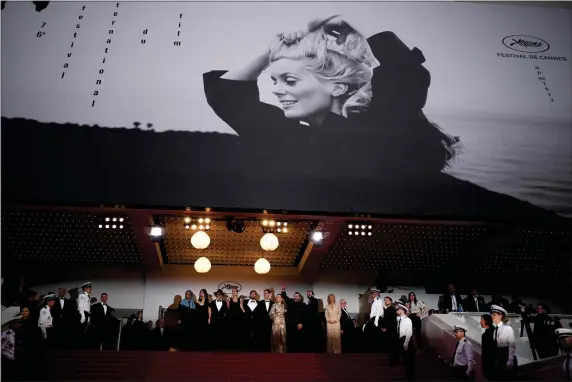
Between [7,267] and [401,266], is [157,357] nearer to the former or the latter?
[7,267]

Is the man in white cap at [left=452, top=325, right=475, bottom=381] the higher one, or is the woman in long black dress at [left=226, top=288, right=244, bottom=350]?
the woman in long black dress at [left=226, top=288, right=244, bottom=350]

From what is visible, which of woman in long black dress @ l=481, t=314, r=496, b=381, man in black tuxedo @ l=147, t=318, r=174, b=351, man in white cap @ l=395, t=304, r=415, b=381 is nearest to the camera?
woman in long black dress @ l=481, t=314, r=496, b=381

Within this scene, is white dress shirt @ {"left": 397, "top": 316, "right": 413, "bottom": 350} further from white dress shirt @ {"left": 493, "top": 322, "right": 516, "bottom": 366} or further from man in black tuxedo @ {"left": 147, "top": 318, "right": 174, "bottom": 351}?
man in black tuxedo @ {"left": 147, "top": 318, "right": 174, "bottom": 351}

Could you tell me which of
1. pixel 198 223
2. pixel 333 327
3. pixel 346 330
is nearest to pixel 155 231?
pixel 198 223

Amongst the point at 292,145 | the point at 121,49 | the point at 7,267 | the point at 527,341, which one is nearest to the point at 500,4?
the point at 292,145

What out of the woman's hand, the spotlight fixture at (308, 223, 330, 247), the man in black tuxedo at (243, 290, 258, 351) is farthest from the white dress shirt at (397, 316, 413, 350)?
the woman's hand

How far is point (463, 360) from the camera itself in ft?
27.2

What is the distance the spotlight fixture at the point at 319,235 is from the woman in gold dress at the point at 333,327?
1038 mm

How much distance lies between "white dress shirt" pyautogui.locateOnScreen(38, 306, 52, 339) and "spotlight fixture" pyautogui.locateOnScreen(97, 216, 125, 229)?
150 cm

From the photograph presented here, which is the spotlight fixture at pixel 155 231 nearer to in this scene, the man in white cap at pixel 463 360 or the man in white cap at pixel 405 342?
the man in white cap at pixel 405 342

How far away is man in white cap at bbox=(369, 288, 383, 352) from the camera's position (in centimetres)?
928

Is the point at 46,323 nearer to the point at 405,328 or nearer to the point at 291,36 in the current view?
the point at 405,328

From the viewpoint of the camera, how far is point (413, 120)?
8.65m

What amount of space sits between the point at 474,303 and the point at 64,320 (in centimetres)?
699
